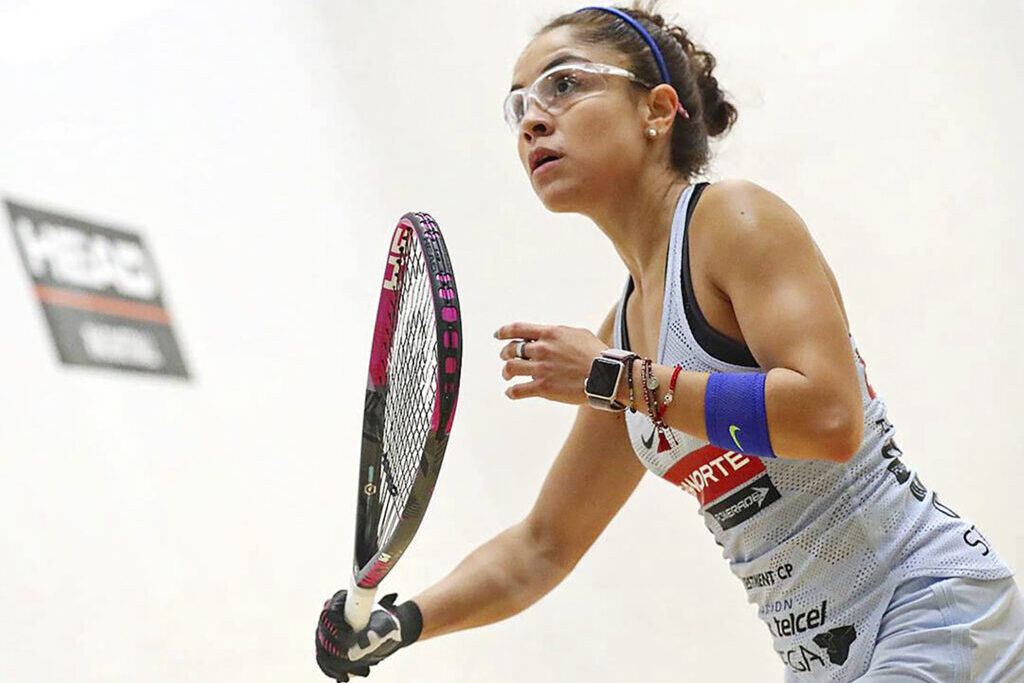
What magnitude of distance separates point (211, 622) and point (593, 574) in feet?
2.74

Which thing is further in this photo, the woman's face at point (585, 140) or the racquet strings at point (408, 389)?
the woman's face at point (585, 140)

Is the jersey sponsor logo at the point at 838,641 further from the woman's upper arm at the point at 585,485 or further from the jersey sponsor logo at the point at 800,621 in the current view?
the woman's upper arm at the point at 585,485

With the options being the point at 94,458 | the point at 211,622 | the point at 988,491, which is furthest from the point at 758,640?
the point at 94,458

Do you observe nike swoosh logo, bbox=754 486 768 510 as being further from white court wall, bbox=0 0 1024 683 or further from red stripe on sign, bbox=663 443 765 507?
white court wall, bbox=0 0 1024 683

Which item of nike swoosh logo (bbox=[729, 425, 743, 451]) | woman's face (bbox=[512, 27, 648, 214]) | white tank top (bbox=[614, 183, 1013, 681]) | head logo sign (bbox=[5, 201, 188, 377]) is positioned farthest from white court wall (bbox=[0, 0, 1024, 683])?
nike swoosh logo (bbox=[729, 425, 743, 451])

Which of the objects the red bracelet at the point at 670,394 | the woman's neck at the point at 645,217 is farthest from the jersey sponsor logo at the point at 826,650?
the woman's neck at the point at 645,217

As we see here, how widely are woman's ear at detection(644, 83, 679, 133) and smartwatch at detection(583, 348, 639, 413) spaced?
1.13 feet

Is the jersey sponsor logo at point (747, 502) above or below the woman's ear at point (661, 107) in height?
below

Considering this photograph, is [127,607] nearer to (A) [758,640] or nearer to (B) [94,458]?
(B) [94,458]

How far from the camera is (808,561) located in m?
1.19

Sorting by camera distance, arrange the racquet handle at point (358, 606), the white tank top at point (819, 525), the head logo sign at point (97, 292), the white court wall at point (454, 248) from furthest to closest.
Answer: the white court wall at point (454, 248) < the head logo sign at point (97, 292) < the racquet handle at point (358, 606) < the white tank top at point (819, 525)

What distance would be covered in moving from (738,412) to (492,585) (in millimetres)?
503

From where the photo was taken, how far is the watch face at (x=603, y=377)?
1.11m

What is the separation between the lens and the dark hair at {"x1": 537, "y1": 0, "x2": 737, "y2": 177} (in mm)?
1387
